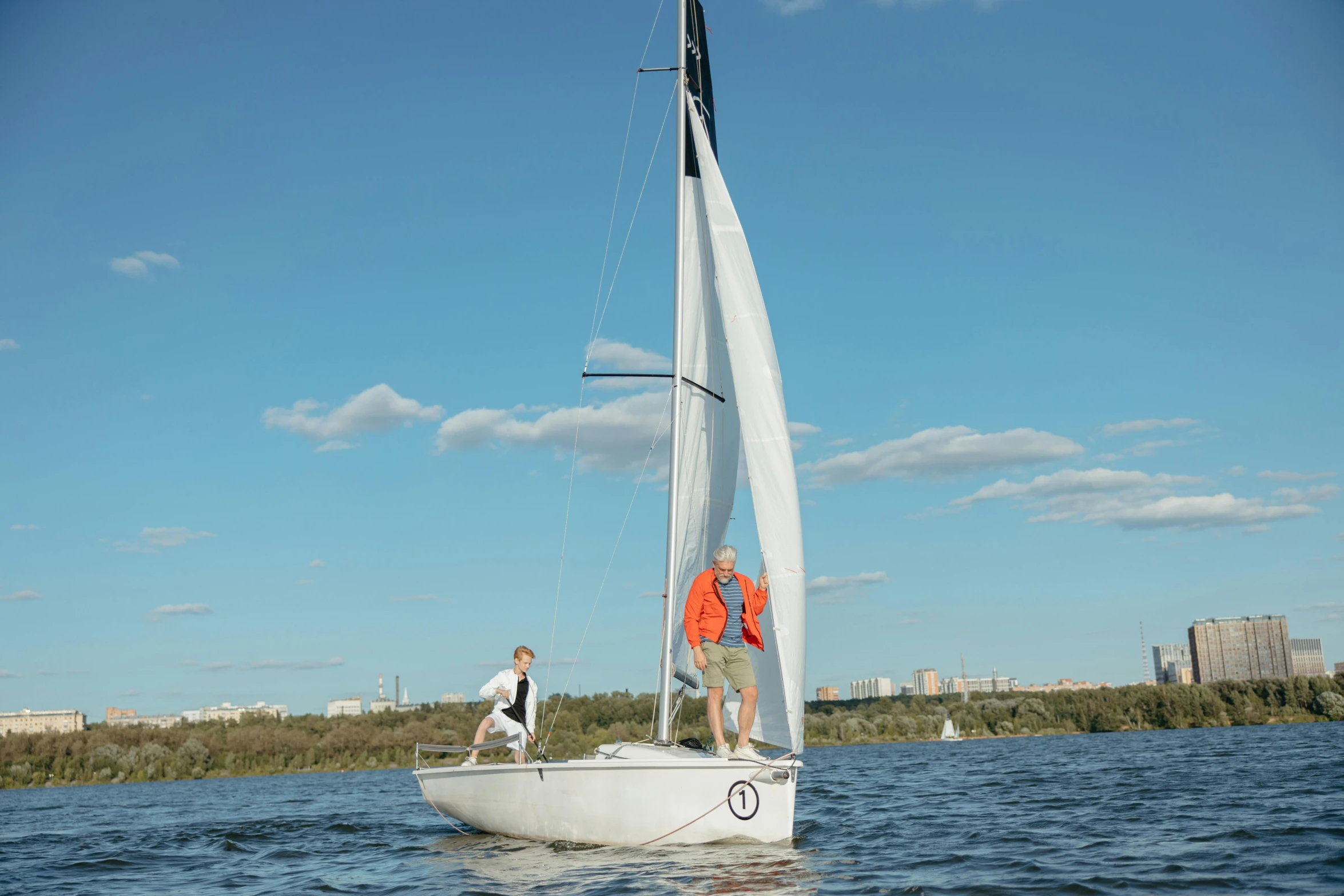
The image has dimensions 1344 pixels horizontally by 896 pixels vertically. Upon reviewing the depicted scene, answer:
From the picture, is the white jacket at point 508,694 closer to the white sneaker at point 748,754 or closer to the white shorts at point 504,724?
the white shorts at point 504,724

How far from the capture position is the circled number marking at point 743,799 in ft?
29.1

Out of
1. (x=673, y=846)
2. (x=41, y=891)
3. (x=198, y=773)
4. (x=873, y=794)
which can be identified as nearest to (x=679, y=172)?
(x=673, y=846)

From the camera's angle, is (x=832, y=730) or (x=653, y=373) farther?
(x=832, y=730)

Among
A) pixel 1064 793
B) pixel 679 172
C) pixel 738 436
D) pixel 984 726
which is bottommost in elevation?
pixel 984 726

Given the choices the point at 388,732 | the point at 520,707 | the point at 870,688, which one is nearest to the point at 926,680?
the point at 870,688

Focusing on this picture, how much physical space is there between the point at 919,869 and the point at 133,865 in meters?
9.56

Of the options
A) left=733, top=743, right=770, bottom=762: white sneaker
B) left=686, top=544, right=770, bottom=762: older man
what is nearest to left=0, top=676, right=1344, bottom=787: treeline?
left=686, top=544, right=770, bottom=762: older man

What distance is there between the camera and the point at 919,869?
8.55m

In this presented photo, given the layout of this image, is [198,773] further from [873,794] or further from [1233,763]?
[1233,763]

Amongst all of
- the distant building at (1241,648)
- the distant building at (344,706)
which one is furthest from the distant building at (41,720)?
the distant building at (1241,648)

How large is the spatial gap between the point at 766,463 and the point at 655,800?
3437mm

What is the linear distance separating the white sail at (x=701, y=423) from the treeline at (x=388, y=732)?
38.7 metres

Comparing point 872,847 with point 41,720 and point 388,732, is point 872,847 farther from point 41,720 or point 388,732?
point 41,720

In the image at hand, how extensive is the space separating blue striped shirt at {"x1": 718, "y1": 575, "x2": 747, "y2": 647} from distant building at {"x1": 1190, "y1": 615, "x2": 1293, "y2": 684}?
104468mm
